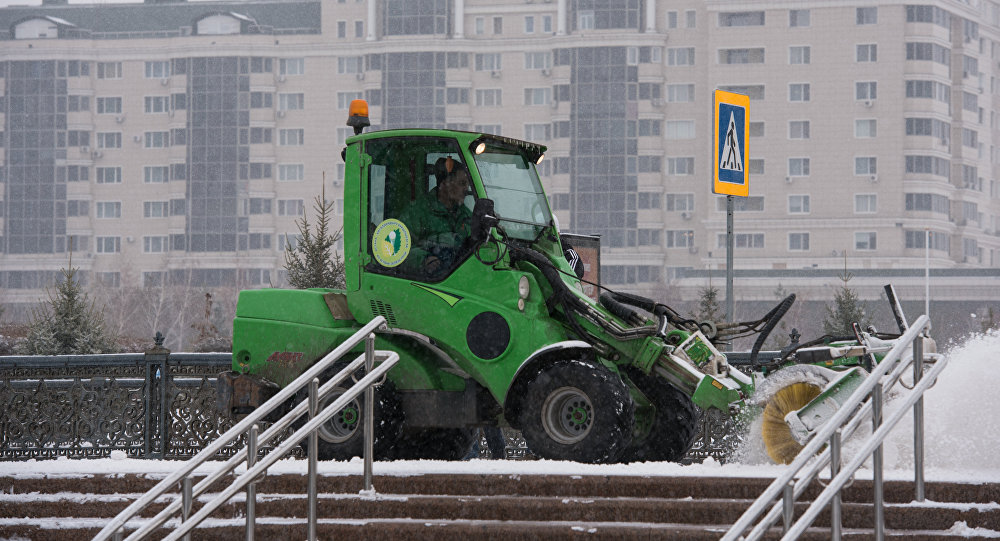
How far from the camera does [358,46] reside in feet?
371

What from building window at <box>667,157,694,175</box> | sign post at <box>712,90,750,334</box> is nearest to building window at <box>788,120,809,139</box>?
building window at <box>667,157,694,175</box>

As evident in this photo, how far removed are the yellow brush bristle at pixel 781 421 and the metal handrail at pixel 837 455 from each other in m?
1.99

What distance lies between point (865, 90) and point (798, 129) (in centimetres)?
578

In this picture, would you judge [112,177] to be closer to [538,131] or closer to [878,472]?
[538,131]

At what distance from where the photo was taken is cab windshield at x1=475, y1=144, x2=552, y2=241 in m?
10.9

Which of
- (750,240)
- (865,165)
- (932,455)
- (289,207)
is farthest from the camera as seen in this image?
(289,207)

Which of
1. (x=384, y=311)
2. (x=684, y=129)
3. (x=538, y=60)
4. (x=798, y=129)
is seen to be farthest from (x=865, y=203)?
(x=384, y=311)

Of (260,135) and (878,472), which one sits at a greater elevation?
(260,135)

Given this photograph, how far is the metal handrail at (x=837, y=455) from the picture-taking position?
6.14m

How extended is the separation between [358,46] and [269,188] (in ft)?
47.0

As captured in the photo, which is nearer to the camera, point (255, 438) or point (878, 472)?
point (878, 472)

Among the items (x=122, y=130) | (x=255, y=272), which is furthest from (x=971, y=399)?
(x=122, y=130)

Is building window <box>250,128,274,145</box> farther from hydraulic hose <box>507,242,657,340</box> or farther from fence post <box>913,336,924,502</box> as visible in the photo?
fence post <box>913,336,924,502</box>

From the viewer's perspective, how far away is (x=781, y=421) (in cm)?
974
